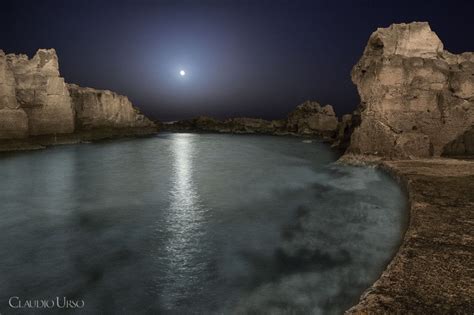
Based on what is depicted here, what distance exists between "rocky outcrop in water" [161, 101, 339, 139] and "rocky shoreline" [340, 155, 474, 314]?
46.1 meters

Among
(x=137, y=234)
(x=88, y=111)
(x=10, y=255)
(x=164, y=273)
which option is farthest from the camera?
(x=88, y=111)

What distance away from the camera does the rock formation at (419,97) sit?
696 inches

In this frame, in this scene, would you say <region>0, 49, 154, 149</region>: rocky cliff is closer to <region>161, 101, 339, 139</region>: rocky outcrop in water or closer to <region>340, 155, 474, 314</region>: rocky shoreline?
<region>340, 155, 474, 314</region>: rocky shoreline

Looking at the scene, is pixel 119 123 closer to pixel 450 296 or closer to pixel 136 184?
pixel 136 184

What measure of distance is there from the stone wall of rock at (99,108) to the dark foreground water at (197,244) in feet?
107

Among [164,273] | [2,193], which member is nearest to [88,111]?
[2,193]

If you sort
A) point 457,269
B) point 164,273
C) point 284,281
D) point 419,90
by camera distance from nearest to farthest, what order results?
point 457,269, point 284,281, point 164,273, point 419,90

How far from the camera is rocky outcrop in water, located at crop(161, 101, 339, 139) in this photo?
62.8 meters

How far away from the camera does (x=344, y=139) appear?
3478 cm

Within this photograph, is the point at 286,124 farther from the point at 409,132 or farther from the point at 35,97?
the point at 409,132

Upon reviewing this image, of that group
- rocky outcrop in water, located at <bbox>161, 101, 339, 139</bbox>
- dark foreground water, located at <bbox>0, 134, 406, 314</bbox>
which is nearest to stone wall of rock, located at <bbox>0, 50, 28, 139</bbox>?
dark foreground water, located at <bbox>0, 134, 406, 314</bbox>

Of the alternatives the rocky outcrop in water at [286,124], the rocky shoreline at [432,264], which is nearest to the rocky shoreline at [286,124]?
the rocky outcrop in water at [286,124]

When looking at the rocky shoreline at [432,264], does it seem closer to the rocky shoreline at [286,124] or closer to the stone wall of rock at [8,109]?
the stone wall of rock at [8,109]

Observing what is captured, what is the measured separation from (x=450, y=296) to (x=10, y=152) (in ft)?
109
